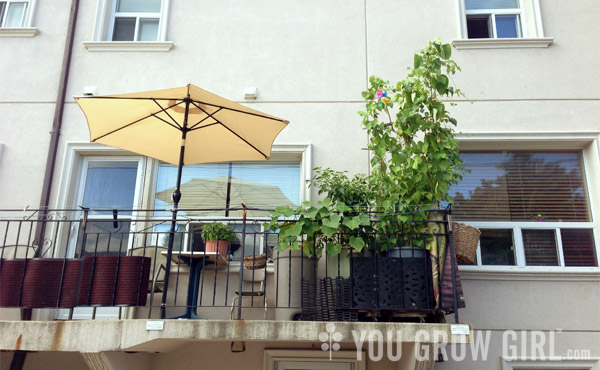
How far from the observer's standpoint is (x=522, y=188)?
639 centimetres

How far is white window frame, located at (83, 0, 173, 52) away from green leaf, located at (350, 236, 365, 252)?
3.60 meters

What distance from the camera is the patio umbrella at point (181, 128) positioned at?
5254 millimetres

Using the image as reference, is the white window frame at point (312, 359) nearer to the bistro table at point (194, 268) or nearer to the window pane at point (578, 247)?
the bistro table at point (194, 268)

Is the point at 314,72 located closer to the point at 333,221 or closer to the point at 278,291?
the point at 333,221

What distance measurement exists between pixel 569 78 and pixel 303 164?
326 centimetres

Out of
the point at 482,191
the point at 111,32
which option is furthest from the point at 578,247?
the point at 111,32

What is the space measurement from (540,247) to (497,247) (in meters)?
0.47

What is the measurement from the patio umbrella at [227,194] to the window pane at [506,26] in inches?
134

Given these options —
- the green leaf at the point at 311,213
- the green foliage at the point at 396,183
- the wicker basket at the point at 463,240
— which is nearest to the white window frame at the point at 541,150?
the wicker basket at the point at 463,240

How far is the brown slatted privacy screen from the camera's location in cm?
628

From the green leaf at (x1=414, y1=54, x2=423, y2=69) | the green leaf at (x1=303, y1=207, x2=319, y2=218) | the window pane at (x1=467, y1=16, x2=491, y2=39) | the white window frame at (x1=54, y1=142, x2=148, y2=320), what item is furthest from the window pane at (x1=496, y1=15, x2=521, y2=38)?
the white window frame at (x1=54, y1=142, x2=148, y2=320)

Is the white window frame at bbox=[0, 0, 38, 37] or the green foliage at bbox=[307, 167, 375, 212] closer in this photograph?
the green foliage at bbox=[307, 167, 375, 212]

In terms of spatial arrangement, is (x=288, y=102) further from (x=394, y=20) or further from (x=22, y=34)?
Answer: (x=22, y=34)

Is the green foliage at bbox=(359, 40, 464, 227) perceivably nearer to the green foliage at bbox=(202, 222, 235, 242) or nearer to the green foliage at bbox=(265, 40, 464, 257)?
the green foliage at bbox=(265, 40, 464, 257)
